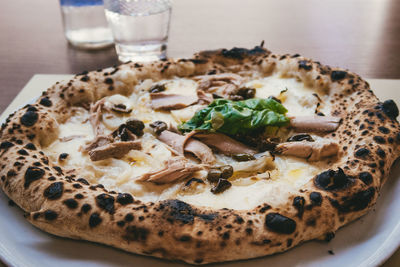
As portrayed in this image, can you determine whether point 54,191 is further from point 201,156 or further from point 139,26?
point 139,26

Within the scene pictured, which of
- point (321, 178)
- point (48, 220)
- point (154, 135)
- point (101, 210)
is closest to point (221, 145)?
point (154, 135)

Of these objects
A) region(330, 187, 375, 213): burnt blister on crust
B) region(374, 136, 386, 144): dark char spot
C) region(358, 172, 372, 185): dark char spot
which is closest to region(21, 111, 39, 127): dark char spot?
region(330, 187, 375, 213): burnt blister on crust

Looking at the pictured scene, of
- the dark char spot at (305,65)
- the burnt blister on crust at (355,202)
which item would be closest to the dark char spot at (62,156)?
the burnt blister on crust at (355,202)

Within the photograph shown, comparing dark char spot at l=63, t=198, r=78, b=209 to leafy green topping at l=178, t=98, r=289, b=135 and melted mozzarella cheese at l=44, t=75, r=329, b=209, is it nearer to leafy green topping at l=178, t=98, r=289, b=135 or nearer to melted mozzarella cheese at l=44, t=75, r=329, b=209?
melted mozzarella cheese at l=44, t=75, r=329, b=209

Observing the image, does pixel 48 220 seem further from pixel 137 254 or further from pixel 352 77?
pixel 352 77

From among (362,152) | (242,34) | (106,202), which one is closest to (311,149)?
(362,152)

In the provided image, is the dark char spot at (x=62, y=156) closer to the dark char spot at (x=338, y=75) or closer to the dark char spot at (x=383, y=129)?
the dark char spot at (x=383, y=129)
